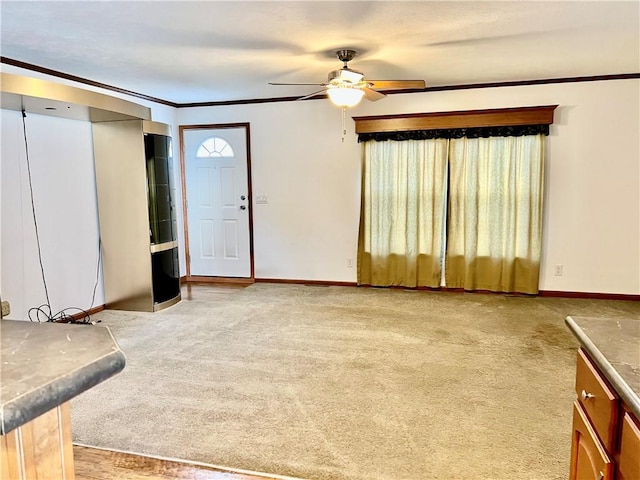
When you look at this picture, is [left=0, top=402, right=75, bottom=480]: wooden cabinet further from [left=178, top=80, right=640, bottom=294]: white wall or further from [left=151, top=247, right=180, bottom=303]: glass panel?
[left=178, top=80, right=640, bottom=294]: white wall

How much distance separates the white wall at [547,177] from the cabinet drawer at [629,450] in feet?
13.9

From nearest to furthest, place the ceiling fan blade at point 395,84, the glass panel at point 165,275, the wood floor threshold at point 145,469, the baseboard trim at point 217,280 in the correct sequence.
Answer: the wood floor threshold at point 145,469 → the ceiling fan blade at point 395,84 → the glass panel at point 165,275 → the baseboard trim at point 217,280

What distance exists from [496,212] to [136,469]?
419 cm

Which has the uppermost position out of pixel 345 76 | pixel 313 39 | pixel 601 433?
pixel 313 39

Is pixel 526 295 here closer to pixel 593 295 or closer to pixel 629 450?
pixel 593 295

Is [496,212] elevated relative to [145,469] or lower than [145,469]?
elevated

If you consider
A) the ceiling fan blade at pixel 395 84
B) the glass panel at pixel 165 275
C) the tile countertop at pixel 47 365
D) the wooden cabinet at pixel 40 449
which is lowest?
the glass panel at pixel 165 275

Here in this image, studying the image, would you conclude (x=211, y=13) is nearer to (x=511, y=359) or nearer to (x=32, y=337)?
(x=32, y=337)

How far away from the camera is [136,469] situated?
6.80ft

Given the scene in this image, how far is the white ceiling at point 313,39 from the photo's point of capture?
268cm

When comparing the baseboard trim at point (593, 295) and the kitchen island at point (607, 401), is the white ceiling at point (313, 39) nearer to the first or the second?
the kitchen island at point (607, 401)

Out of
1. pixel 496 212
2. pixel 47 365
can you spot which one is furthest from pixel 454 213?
pixel 47 365

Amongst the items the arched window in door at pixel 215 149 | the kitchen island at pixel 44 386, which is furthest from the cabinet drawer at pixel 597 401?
the arched window in door at pixel 215 149

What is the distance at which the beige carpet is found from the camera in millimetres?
2168
